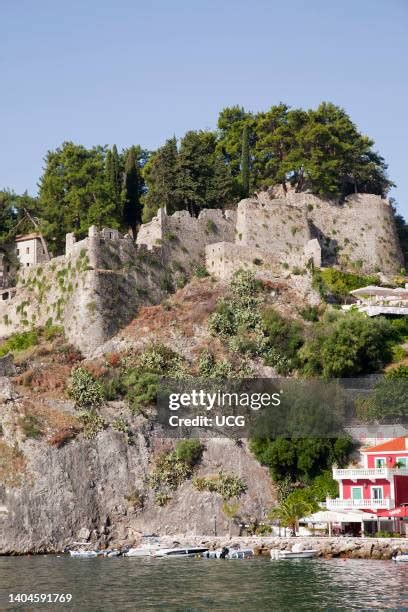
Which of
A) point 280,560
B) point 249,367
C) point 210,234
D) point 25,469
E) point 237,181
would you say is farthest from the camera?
point 237,181

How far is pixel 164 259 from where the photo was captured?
245 ft

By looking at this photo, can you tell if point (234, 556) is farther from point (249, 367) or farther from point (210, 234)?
point (210, 234)

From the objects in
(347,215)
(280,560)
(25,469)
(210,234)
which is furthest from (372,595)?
(347,215)

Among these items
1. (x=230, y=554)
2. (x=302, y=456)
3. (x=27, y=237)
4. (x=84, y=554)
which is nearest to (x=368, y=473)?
(x=302, y=456)

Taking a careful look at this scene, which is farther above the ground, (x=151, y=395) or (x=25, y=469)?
(x=151, y=395)

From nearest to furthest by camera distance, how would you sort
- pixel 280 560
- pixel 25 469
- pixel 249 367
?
pixel 280 560 < pixel 25 469 < pixel 249 367

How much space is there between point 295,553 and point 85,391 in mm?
16196

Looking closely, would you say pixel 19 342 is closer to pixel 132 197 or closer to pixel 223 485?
pixel 132 197

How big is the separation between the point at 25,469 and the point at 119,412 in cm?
613

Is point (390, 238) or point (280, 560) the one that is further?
point (390, 238)

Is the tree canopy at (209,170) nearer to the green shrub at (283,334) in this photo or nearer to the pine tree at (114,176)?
the pine tree at (114,176)

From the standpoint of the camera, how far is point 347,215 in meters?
81.8

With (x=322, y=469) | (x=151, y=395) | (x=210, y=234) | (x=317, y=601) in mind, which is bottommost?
(x=317, y=601)

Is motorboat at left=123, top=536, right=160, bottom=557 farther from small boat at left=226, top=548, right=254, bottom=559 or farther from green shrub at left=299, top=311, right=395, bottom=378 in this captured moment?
green shrub at left=299, top=311, right=395, bottom=378
